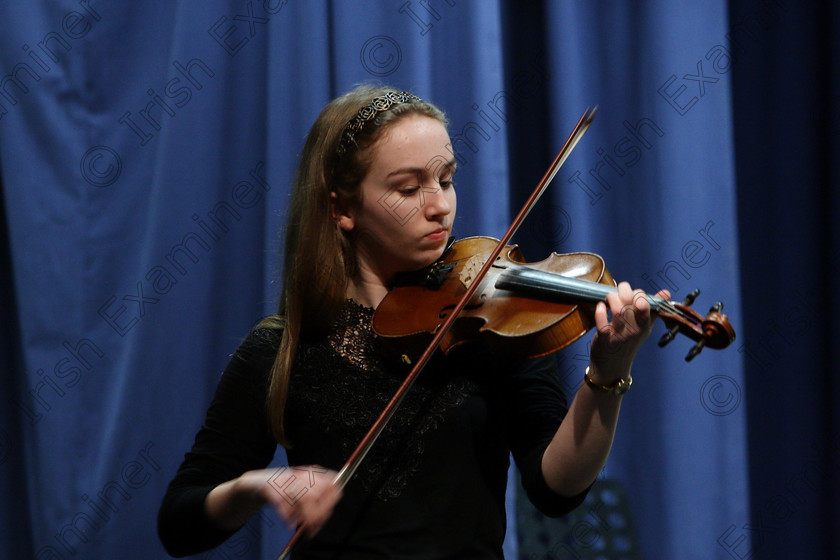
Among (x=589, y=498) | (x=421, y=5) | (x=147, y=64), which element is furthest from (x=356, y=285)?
(x=147, y=64)

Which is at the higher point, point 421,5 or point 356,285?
point 421,5

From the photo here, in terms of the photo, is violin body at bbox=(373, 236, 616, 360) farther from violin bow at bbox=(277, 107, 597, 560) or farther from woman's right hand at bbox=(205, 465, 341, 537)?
woman's right hand at bbox=(205, 465, 341, 537)

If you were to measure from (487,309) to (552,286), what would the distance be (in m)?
0.09

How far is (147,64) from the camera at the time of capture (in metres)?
1.67

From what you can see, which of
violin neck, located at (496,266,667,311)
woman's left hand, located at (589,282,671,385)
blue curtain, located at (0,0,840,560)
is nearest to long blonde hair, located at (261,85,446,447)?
violin neck, located at (496,266,667,311)

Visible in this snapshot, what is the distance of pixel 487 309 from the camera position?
0.93m

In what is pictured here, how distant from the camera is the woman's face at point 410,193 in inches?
37.6

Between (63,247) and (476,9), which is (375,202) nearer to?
(476,9)

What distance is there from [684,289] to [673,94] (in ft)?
1.25

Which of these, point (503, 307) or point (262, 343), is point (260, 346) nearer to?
point (262, 343)

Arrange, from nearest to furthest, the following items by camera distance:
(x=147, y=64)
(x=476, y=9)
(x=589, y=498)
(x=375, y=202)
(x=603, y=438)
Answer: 1. (x=603, y=438)
2. (x=375, y=202)
3. (x=589, y=498)
4. (x=476, y=9)
5. (x=147, y=64)

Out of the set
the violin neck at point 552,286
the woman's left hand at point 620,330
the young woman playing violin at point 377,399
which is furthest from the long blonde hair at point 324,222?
the woman's left hand at point 620,330

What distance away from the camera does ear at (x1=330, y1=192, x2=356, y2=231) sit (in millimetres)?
1041

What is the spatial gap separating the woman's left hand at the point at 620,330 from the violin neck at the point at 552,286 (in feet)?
0.05
